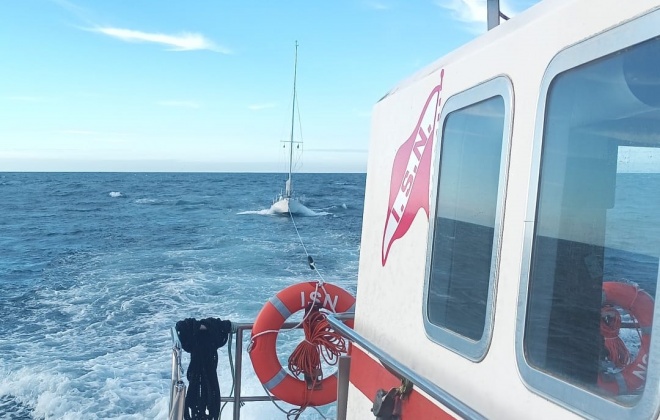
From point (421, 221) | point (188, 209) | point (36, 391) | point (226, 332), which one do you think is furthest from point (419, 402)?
point (188, 209)

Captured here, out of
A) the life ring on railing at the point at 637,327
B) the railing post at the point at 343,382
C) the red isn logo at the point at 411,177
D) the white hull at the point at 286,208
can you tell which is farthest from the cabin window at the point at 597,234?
the white hull at the point at 286,208

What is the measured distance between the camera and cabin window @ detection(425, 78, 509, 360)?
6.07 feet

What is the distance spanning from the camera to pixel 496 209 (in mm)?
1838

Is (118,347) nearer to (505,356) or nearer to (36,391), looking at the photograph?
(36,391)

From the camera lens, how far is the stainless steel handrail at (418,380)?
172cm

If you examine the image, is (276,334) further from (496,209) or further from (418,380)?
(496,209)

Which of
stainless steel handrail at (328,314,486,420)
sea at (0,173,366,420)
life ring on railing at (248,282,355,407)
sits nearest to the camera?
stainless steel handrail at (328,314,486,420)

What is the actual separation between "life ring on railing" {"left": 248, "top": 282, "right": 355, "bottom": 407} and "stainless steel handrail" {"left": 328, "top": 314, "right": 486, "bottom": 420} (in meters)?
1.22

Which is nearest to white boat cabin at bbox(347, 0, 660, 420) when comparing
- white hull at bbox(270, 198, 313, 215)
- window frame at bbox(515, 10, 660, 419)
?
window frame at bbox(515, 10, 660, 419)

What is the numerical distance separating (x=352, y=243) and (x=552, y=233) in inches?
783

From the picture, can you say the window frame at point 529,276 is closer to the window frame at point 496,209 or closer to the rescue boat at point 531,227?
the rescue boat at point 531,227

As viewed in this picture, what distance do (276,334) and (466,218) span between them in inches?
85.6

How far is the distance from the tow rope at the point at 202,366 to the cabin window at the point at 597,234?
244 centimetres

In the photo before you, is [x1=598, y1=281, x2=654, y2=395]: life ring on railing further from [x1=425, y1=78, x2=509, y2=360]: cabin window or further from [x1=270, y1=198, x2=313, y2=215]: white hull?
[x1=270, y1=198, x2=313, y2=215]: white hull
